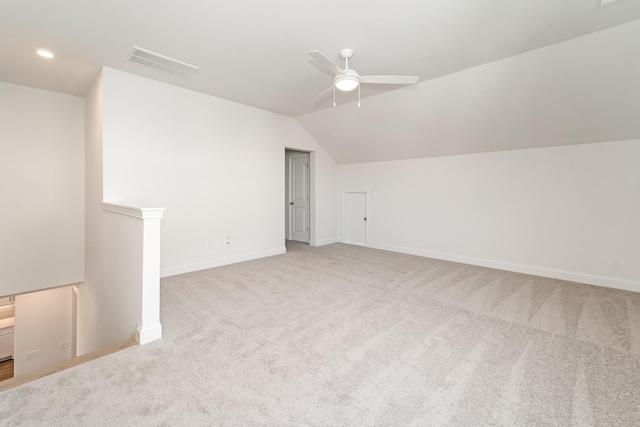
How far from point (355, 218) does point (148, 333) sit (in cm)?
507

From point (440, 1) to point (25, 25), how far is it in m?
3.86

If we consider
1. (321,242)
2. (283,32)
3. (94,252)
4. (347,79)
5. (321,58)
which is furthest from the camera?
(321,242)

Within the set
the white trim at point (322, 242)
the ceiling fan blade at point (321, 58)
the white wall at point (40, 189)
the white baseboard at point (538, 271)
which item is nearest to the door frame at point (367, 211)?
the white trim at point (322, 242)

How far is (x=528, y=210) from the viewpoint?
427cm

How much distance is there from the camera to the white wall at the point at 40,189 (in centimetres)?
395

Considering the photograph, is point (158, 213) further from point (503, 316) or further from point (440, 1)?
point (503, 316)

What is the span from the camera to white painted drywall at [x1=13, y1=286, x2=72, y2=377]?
5320 mm

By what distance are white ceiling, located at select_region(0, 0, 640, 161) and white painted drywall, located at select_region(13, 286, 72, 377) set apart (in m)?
4.33

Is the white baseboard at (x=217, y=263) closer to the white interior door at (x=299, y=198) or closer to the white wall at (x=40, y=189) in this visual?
the white interior door at (x=299, y=198)

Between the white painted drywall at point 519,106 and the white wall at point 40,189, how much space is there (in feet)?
13.8

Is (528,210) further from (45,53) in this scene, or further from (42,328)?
(42,328)

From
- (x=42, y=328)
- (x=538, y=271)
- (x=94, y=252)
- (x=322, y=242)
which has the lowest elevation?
(x=42, y=328)

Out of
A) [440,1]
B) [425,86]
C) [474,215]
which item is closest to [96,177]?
[440,1]

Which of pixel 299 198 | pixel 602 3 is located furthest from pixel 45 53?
pixel 602 3
